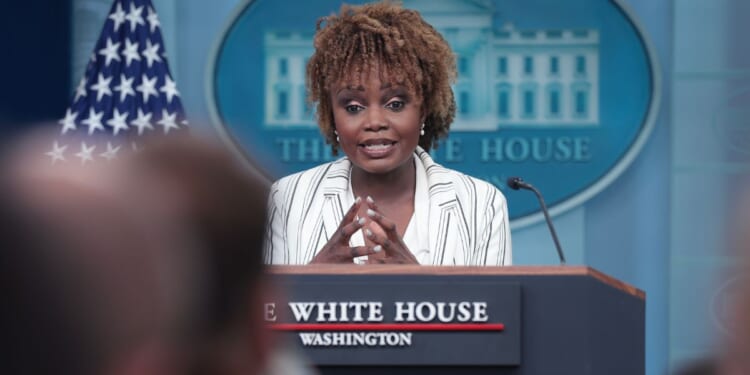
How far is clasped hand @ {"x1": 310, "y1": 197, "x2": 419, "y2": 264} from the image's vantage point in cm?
323

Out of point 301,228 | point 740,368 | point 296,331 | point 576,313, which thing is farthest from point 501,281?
point 740,368

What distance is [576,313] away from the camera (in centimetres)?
288

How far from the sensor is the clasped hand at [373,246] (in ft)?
10.6

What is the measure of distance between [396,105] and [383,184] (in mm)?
241

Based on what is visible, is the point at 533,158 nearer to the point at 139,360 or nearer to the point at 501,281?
the point at 501,281

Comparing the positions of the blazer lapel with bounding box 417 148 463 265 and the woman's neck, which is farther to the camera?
the woman's neck

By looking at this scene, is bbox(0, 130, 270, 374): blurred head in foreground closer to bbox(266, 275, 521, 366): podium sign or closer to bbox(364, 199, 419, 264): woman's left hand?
bbox(266, 275, 521, 366): podium sign

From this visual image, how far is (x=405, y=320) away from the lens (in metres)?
2.87

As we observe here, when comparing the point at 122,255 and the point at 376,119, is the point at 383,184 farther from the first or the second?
the point at 122,255

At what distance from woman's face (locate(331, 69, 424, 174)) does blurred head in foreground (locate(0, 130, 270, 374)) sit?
9.24 ft

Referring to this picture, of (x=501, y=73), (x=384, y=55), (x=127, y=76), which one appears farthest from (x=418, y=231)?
(x=127, y=76)

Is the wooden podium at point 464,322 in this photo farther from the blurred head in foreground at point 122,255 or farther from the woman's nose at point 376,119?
the blurred head in foreground at point 122,255

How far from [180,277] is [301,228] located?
9.04 feet

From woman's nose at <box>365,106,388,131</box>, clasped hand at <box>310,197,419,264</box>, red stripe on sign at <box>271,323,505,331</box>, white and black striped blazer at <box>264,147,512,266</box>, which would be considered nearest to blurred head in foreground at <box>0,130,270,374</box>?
red stripe on sign at <box>271,323,505,331</box>
